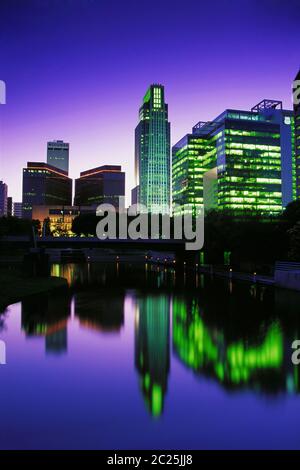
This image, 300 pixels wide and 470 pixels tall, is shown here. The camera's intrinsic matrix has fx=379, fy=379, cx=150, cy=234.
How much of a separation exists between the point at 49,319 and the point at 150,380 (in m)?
15.2

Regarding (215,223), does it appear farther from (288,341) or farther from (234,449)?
(234,449)

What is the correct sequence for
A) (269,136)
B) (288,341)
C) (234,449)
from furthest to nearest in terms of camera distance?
(269,136) < (288,341) < (234,449)

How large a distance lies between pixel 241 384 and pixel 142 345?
25.4ft

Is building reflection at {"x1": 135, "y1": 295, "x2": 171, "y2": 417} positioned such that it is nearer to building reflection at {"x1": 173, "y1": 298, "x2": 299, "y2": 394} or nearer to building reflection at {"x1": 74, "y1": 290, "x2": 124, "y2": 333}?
building reflection at {"x1": 173, "y1": 298, "x2": 299, "y2": 394}

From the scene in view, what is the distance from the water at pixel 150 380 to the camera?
1054cm

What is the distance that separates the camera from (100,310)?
109ft

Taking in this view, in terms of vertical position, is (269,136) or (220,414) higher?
(269,136)

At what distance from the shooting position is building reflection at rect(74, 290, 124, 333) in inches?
1048

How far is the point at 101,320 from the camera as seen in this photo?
1126 inches

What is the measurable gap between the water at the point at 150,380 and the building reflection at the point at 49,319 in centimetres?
11

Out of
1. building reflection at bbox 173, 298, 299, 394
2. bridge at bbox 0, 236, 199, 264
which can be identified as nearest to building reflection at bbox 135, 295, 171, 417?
building reflection at bbox 173, 298, 299, 394

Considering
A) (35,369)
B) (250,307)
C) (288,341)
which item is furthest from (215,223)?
(35,369)

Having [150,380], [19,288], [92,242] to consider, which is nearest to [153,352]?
[150,380]

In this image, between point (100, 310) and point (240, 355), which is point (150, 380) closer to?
point (240, 355)
